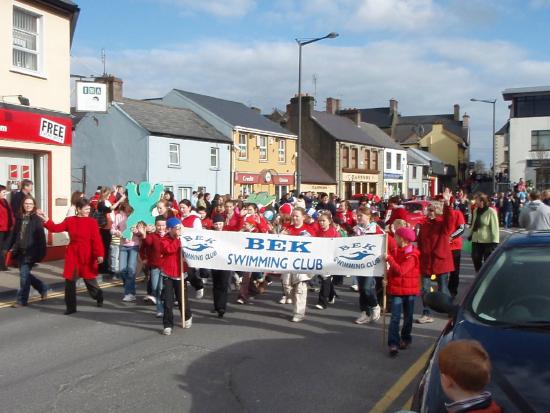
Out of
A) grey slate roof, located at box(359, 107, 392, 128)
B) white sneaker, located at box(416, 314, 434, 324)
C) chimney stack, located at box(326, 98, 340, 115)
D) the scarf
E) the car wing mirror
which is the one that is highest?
grey slate roof, located at box(359, 107, 392, 128)

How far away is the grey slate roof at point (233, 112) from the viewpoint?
3731 centimetres

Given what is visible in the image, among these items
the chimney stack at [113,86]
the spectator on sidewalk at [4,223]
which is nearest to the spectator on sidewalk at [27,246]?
the spectator on sidewalk at [4,223]

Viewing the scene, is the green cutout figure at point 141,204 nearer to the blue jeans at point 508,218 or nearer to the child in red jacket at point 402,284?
the child in red jacket at point 402,284

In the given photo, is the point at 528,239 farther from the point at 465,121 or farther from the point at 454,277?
the point at 465,121

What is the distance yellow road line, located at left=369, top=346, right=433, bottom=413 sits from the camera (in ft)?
16.9

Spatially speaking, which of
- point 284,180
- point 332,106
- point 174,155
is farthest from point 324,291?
point 332,106

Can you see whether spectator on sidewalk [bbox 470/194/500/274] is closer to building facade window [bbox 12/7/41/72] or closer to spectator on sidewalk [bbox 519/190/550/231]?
spectator on sidewalk [bbox 519/190/550/231]

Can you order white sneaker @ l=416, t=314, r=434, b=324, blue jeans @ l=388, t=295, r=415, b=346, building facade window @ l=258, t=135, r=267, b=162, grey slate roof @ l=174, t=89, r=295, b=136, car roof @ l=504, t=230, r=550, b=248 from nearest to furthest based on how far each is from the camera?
1. car roof @ l=504, t=230, r=550, b=248
2. blue jeans @ l=388, t=295, r=415, b=346
3. white sneaker @ l=416, t=314, r=434, b=324
4. grey slate roof @ l=174, t=89, r=295, b=136
5. building facade window @ l=258, t=135, r=267, b=162

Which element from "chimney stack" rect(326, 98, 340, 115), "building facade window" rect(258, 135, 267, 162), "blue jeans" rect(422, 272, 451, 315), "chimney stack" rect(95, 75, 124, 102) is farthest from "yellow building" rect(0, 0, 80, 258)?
"chimney stack" rect(326, 98, 340, 115)

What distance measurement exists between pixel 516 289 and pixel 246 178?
3304cm

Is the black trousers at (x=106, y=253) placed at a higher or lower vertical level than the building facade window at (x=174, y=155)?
lower

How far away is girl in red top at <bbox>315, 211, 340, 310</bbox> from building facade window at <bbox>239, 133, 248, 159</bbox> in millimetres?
27556

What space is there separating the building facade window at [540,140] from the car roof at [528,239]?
50.2 metres

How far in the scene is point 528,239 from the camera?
482cm
